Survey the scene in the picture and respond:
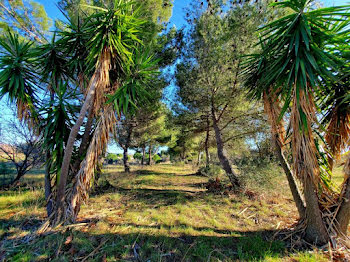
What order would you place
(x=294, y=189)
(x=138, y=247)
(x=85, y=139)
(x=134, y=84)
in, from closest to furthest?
(x=138, y=247) < (x=294, y=189) < (x=134, y=84) < (x=85, y=139)

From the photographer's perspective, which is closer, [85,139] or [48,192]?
[48,192]

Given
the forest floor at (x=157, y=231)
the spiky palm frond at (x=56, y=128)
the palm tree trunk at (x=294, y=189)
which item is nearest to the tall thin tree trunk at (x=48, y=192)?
the spiky palm frond at (x=56, y=128)

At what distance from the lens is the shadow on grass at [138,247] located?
7.27 ft

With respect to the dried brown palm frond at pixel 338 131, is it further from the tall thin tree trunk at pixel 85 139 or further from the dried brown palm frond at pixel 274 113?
the tall thin tree trunk at pixel 85 139

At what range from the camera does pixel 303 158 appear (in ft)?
7.80

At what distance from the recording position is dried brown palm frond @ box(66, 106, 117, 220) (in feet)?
9.73

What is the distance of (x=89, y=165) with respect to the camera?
3008 mm

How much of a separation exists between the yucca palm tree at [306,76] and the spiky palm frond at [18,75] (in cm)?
461

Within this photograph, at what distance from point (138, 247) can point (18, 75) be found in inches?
157

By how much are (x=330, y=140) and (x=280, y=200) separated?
285 cm

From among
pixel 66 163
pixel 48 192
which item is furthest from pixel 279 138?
pixel 48 192

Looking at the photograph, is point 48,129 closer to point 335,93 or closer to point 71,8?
point 71,8

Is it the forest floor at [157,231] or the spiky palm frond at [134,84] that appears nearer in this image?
the forest floor at [157,231]

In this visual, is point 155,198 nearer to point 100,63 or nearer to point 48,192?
point 48,192
